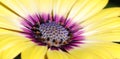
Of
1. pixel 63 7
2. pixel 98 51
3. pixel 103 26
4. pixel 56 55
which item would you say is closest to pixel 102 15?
pixel 103 26

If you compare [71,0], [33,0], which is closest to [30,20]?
[33,0]

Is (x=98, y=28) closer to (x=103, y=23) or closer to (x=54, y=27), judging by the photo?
(x=103, y=23)

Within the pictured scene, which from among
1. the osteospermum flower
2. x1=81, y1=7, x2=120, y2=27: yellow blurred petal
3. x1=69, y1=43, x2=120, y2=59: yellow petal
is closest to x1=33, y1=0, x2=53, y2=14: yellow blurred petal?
the osteospermum flower

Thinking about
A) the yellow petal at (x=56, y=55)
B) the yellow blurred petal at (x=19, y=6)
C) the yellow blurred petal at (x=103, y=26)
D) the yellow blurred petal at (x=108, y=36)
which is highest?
the yellow blurred petal at (x=19, y=6)

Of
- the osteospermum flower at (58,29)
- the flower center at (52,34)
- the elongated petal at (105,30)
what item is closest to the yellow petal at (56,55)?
the osteospermum flower at (58,29)

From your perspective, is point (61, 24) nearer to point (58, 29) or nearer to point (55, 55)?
point (58, 29)

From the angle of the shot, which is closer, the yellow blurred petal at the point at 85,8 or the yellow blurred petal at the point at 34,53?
the yellow blurred petal at the point at 34,53

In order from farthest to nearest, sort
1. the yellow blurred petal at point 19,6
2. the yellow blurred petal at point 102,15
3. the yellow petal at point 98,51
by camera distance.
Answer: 1. the yellow blurred petal at point 102,15
2. the yellow blurred petal at point 19,6
3. the yellow petal at point 98,51

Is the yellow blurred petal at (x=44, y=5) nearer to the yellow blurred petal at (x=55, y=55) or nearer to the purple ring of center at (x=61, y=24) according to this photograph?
the purple ring of center at (x=61, y=24)
